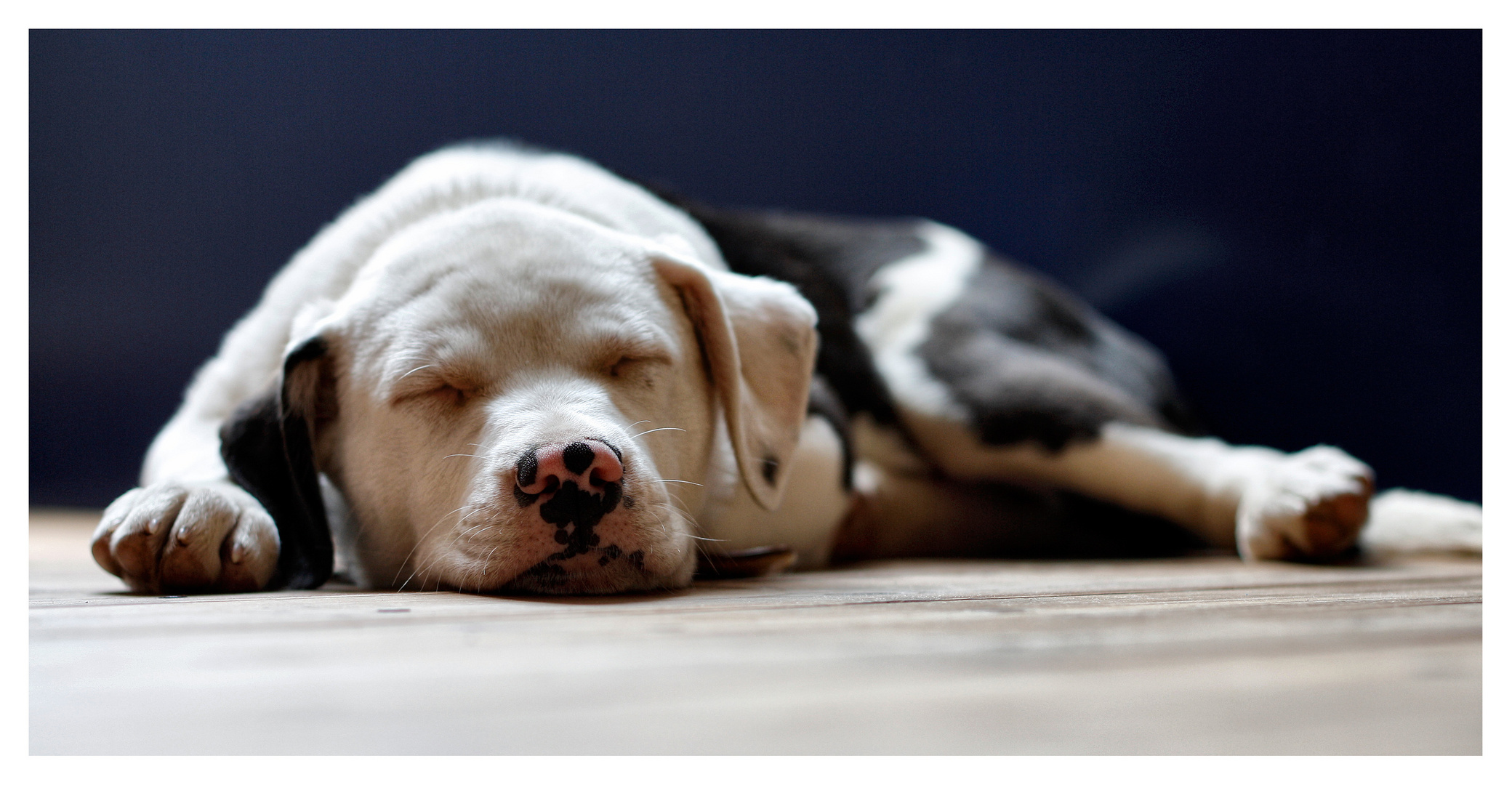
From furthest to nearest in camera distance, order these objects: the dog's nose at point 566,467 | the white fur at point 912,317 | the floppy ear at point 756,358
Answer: the white fur at point 912,317, the floppy ear at point 756,358, the dog's nose at point 566,467

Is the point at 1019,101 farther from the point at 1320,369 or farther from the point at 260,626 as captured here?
A: the point at 260,626

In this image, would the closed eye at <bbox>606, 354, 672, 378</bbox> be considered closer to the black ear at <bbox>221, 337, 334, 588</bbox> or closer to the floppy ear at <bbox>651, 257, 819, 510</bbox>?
the floppy ear at <bbox>651, 257, 819, 510</bbox>

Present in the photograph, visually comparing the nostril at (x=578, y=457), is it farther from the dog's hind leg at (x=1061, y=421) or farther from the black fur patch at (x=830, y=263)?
the dog's hind leg at (x=1061, y=421)

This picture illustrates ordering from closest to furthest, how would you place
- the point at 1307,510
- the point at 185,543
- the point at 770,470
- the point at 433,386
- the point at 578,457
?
1. the point at 578,457
2. the point at 185,543
3. the point at 433,386
4. the point at 770,470
5. the point at 1307,510

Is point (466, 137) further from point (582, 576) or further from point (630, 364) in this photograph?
point (582, 576)

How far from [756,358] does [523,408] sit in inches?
22.3

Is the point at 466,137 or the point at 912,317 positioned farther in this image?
the point at 466,137

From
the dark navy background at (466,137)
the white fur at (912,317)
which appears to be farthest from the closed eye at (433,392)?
the dark navy background at (466,137)

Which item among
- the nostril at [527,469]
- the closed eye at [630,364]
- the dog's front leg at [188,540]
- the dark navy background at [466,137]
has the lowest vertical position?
the dog's front leg at [188,540]

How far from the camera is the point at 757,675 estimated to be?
98 cm

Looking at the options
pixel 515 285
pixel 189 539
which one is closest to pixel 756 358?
pixel 515 285

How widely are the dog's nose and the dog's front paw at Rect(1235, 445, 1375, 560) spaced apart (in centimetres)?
151

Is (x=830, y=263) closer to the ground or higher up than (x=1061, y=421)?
higher up

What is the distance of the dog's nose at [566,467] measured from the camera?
152 centimetres
